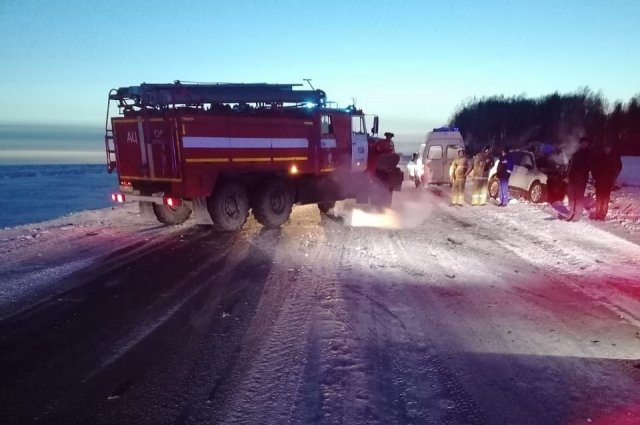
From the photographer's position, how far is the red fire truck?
9227mm

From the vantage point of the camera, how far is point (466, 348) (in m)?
4.58

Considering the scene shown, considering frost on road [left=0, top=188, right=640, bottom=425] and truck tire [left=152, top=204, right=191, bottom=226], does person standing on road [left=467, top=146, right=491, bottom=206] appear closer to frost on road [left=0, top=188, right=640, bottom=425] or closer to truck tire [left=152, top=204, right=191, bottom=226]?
frost on road [left=0, top=188, right=640, bottom=425]

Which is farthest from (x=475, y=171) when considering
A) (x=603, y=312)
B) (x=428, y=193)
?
(x=603, y=312)

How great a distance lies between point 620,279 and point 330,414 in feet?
17.5

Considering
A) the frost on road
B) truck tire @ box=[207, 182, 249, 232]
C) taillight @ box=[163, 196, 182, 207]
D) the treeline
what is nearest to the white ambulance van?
the frost on road

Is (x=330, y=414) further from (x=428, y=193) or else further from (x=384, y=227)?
(x=428, y=193)

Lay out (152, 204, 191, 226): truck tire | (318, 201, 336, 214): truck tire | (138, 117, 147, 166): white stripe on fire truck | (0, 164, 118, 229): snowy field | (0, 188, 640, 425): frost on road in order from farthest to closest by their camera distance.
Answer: (0, 164, 118, 229): snowy field → (318, 201, 336, 214): truck tire → (152, 204, 191, 226): truck tire → (138, 117, 147, 166): white stripe on fire truck → (0, 188, 640, 425): frost on road

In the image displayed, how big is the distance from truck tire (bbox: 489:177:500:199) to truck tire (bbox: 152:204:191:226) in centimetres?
1004

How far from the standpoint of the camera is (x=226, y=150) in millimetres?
9656

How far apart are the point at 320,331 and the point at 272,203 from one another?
→ 20.0 ft

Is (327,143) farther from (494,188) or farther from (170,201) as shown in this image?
(494,188)

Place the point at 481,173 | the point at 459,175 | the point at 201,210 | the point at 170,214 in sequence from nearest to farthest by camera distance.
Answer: the point at 201,210 → the point at 170,214 → the point at 481,173 → the point at 459,175

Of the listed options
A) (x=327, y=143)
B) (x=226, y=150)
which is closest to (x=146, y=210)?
(x=226, y=150)

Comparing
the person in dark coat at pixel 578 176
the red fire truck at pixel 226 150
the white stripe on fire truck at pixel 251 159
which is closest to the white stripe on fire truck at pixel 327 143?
the red fire truck at pixel 226 150
